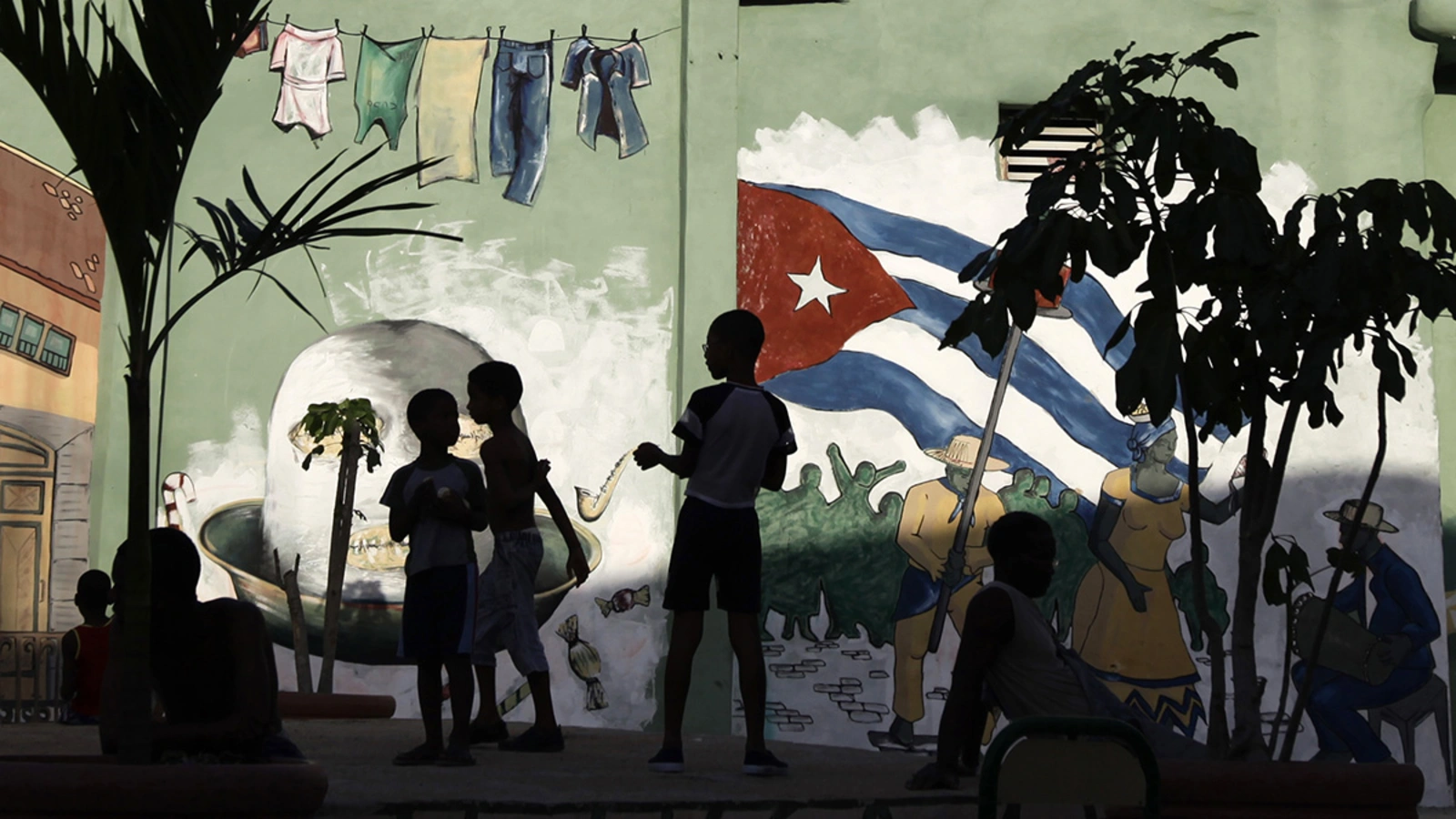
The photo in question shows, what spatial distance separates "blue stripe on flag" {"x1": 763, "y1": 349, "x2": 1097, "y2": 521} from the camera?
9.23m

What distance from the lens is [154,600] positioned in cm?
377

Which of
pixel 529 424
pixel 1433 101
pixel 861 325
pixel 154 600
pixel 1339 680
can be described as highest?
pixel 1433 101

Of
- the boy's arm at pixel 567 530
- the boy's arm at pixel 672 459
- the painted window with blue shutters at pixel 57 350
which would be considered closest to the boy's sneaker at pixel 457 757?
the boy's arm at pixel 567 530

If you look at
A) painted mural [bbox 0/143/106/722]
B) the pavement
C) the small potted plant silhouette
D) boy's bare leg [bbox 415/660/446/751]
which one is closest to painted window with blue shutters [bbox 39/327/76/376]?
painted mural [bbox 0/143/106/722]

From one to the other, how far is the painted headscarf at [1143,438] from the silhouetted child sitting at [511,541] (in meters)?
4.87

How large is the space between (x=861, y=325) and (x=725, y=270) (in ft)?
2.78

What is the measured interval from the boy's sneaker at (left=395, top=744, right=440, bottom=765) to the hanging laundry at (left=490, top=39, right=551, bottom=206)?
4947 millimetres

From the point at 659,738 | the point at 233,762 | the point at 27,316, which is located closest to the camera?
the point at 233,762

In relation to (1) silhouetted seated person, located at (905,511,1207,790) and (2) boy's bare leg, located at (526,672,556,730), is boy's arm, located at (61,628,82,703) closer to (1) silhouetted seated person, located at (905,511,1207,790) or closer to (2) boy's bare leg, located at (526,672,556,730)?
(2) boy's bare leg, located at (526,672,556,730)

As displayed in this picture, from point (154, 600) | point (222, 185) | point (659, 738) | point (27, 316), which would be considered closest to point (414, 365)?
point (222, 185)

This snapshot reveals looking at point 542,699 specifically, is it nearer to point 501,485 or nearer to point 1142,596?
point 501,485

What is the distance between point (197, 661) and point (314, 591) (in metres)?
5.38

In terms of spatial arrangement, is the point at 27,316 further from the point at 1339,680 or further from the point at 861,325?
the point at 1339,680

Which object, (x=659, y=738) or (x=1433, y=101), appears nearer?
(x=659, y=738)
